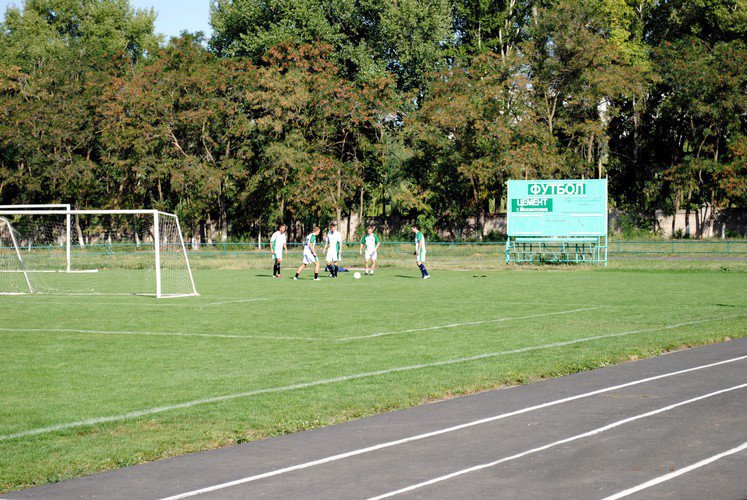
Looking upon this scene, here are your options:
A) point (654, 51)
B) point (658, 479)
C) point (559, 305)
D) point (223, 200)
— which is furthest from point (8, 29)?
point (658, 479)

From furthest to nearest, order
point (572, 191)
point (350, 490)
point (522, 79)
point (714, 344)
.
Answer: point (522, 79), point (572, 191), point (714, 344), point (350, 490)

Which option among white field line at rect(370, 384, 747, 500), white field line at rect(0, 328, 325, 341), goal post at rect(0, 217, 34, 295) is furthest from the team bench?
white field line at rect(370, 384, 747, 500)

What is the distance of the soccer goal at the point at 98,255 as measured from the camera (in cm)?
3084

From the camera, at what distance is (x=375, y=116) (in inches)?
2478

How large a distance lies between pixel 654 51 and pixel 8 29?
174ft

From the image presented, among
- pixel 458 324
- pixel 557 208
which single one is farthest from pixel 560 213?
pixel 458 324

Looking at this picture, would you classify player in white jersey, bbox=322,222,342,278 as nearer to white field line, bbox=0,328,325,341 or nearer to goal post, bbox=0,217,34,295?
goal post, bbox=0,217,34,295

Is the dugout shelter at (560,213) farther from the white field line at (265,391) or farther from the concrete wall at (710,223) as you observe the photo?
the white field line at (265,391)

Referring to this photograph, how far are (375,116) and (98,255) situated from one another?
22590mm

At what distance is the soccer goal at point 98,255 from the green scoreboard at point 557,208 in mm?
15403

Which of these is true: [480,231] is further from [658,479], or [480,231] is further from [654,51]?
[658,479]

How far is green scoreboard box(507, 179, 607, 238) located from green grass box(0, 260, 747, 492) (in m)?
11.5

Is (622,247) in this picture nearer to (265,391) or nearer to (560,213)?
(560,213)

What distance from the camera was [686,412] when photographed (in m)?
10.0
